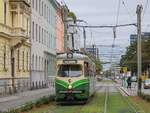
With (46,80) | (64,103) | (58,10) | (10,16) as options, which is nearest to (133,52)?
(58,10)

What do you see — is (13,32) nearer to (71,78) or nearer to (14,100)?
(14,100)

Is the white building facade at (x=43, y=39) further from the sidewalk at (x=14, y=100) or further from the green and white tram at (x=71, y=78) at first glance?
the green and white tram at (x=71, y=78)

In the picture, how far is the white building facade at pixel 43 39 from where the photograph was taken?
7475 centimetres

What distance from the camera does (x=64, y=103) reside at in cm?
3709

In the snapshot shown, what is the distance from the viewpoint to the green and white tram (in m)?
34.7

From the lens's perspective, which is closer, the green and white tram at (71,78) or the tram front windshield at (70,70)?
the green and white tram at (71,78)

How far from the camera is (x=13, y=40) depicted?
2344 inches

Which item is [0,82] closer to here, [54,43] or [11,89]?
[11,89]

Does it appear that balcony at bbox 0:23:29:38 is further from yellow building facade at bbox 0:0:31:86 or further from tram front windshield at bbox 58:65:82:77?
tram front windshield at bbox 58:65:82:77

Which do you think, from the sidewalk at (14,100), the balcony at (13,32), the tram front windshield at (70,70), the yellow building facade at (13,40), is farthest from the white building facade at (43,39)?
the tram front windshield at (70,70)

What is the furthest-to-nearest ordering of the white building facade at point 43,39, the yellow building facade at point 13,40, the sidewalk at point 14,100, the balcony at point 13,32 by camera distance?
the white building facade at point 43,39 → the balcony at point 13,32 → the yellow building facade at point 13,40 → the sidewalk at point 14,100

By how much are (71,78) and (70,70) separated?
0.90 m

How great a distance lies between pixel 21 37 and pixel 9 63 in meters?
3.11

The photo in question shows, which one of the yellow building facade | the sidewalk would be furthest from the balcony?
the sidewalk
